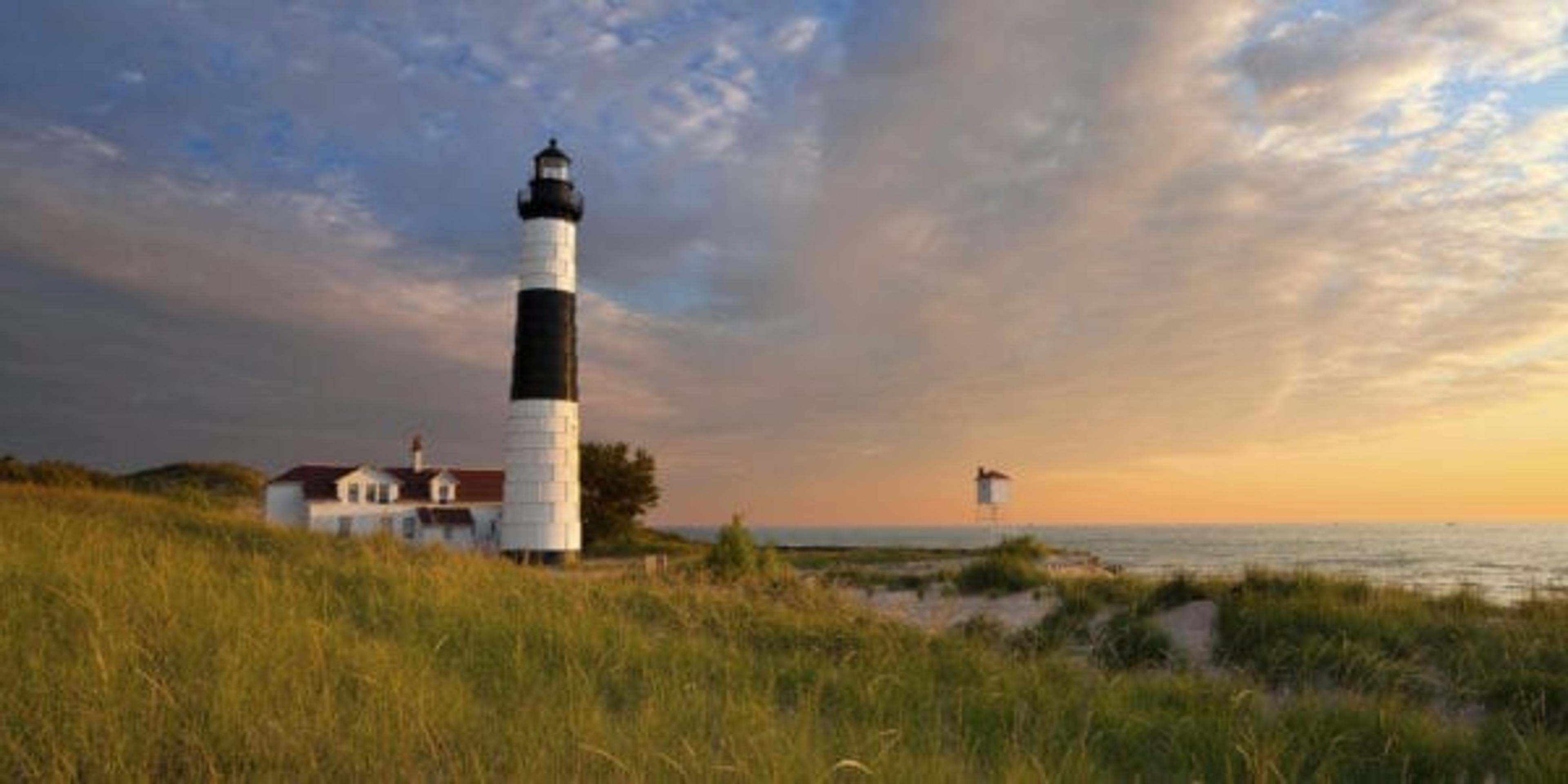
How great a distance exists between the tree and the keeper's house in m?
4.30

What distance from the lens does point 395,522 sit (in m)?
42.9

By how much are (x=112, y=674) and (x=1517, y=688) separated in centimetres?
1178

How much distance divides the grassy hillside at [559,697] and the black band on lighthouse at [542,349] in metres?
14.5

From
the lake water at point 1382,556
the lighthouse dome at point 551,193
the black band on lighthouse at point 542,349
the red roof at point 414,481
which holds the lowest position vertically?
the lake water at point 1382,556

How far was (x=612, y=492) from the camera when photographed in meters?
47.2

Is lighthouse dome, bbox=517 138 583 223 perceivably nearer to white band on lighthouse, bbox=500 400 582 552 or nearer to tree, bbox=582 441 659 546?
white band on lighthouse, bbox=500 400 582 552

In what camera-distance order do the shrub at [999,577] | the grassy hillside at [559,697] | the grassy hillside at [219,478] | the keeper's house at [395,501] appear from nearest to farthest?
the grassy hillside at [559,697] < the shrub at [999,577] < the keeper's house at [395,501] < the grassy hillside at [219,478]

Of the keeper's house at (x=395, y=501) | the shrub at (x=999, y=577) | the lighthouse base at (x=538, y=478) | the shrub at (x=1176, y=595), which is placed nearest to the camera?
the shrub at (x=1176, y=595)

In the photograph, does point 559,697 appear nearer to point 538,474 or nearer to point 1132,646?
point 1132,646

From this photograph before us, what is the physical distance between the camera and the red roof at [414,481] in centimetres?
4209

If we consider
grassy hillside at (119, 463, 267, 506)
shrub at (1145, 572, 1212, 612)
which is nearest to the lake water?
shrub at (1145, 572, 1212, 612)

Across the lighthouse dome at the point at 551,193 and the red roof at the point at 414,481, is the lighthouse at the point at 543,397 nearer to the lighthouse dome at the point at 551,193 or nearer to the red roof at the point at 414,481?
the lighthouse dome at the point at 551,193

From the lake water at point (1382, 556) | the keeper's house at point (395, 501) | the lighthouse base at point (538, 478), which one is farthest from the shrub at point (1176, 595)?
the keeper's house at point (395, 501)

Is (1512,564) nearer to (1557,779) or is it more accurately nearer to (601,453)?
(601,453)
